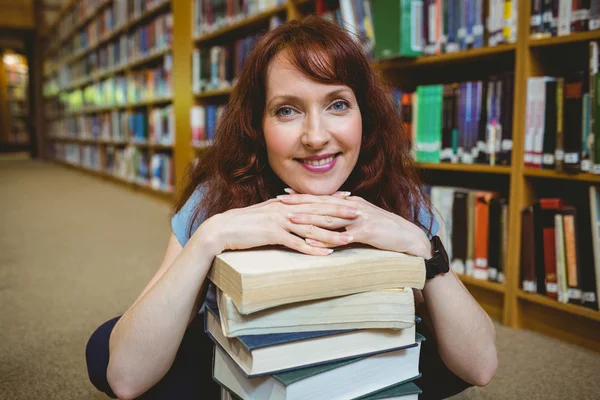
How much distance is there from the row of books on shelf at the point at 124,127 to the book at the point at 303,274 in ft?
11.7

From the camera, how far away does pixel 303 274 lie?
1.91ft

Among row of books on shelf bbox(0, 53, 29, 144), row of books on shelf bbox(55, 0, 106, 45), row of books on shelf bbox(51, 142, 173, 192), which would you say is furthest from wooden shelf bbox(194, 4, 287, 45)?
row of books on shelf bbox(0, 53, 29, 144)

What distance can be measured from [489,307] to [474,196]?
40 centimetres

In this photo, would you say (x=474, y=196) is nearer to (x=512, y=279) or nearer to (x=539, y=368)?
(x=512, y=279)

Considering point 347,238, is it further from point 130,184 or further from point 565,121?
point 130,184

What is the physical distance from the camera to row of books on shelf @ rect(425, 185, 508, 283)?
1652 millimetres

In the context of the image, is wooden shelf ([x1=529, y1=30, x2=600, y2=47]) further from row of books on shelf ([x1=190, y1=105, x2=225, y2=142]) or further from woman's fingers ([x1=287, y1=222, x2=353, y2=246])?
row of books on shelf ([x1=190, y1=105, x2=225, y2=142])

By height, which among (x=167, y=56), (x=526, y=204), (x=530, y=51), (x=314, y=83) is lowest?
(x=526, y=204)

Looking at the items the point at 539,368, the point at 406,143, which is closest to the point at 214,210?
the point at 406,143

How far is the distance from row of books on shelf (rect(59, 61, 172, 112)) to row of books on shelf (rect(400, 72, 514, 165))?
2747mm

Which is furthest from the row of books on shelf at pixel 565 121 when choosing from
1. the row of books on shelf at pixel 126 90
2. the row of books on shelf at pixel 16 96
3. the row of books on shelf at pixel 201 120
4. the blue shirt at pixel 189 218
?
A: the row of books on shelf at pixel 16 96

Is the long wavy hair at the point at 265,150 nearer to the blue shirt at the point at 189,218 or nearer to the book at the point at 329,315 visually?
the blue shirt at the point at 189,218

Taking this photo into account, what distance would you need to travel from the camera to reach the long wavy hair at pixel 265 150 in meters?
0.87

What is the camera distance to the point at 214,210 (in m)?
0.92
